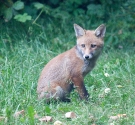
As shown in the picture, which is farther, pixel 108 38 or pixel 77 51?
pixel 108 38

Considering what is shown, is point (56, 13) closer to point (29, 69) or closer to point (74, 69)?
point (29, 69)

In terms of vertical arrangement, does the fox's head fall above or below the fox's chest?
above

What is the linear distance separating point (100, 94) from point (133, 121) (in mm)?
1422

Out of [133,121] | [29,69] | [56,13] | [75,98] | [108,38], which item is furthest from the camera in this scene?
[56,13]

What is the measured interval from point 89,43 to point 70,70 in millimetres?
545

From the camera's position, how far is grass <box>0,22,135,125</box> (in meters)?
5.62

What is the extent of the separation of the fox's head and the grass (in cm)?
64

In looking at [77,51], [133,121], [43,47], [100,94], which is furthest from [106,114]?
[43,47]

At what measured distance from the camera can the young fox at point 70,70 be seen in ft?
22.1

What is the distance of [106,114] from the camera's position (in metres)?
5.78

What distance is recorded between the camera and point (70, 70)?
6820mm

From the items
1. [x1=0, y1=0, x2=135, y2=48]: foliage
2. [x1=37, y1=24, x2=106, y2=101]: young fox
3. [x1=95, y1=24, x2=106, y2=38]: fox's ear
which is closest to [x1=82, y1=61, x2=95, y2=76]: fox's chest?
[x1=37, y1=24, x2=106, y2=101]: young fox

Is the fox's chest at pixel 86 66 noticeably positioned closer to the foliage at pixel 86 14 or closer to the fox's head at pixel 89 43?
the fox's head at pixel 89 43

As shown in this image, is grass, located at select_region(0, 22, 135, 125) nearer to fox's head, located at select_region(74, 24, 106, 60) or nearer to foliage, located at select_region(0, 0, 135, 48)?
foliage, located at select_region(0, 0, 135, 48)
